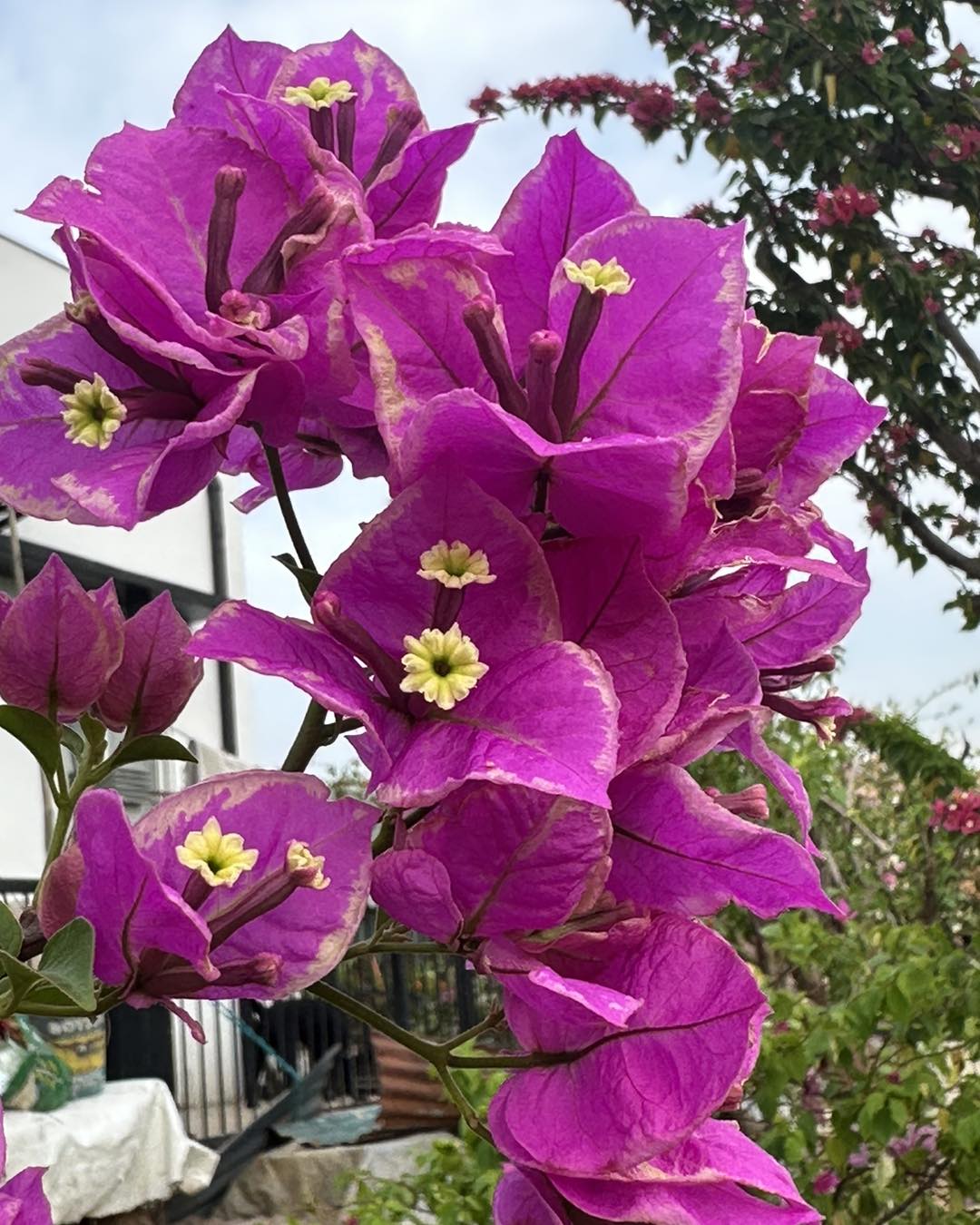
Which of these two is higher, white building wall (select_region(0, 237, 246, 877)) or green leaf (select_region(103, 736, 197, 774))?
white building wall (select_region(0, 237, 246, 877))

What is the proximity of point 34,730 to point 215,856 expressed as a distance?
0.32 feet

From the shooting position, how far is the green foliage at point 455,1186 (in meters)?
1.76

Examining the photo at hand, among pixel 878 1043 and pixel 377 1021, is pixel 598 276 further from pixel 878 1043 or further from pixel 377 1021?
pixel 878 1043

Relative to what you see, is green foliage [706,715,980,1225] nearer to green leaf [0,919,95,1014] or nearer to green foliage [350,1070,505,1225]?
green foliage [350,1070,505,1225]

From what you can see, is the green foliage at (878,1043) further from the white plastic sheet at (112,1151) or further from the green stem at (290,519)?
the white plastic sheet at (112,1151)

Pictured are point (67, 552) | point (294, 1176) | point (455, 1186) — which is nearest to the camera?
point (455, 1186)

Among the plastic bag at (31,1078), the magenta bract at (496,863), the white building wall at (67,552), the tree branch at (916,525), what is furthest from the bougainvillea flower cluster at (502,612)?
the white building wall at (67,552)

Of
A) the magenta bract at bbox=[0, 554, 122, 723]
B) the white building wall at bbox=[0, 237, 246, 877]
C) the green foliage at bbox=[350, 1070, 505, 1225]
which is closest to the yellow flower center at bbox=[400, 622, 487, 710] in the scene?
the magenta bract at bbox=[0, 554, 122, 723]

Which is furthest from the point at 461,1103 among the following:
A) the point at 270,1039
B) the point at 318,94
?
the point at 270,1039

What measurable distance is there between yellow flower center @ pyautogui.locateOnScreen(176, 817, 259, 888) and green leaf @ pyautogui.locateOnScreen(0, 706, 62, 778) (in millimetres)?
83

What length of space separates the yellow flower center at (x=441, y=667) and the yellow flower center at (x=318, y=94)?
0.17 m

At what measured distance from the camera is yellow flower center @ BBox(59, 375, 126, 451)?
0.33 m

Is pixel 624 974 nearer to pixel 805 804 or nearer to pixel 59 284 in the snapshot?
pixel 805 804

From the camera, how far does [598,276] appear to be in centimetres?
32
